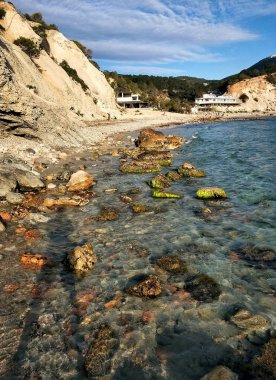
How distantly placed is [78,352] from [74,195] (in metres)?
11.5

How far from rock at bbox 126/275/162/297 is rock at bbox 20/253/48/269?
3073 mm

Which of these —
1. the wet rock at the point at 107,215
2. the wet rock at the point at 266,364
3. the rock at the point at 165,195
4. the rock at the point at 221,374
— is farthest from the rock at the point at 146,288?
the rock at the point at 165,195

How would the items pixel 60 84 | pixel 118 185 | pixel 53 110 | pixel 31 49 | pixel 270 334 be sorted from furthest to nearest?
pixel 60 84 → pixel 31 49 → pixel 53 110 → pixel 118 185 → pixel 270 334

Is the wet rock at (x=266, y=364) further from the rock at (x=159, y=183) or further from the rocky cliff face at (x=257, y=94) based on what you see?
the rocky cliff face at (x=257, y=94)

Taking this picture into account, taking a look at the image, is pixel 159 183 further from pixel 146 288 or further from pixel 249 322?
pixel 249 322

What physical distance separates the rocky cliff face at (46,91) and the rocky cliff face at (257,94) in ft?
285

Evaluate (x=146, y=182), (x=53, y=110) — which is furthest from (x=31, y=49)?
(x=146, y=182)

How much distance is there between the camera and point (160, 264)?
10.1m

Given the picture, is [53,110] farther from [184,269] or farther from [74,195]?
[184,269]

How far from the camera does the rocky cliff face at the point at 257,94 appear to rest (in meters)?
154

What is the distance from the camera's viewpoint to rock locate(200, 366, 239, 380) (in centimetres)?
583

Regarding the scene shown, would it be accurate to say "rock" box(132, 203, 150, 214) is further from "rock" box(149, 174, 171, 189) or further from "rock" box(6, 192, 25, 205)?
"rock" box(6, 192, 25, 205)

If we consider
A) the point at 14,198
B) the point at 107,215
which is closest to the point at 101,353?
the point at 107,215

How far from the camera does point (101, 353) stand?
666cm
